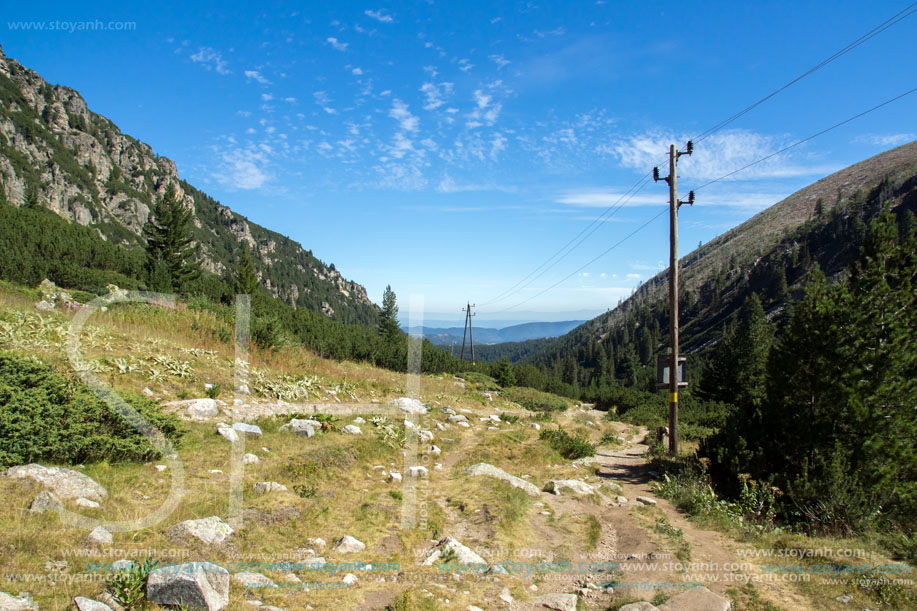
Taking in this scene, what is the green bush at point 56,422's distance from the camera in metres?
5.28

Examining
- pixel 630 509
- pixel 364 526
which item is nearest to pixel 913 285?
pixel 630 509

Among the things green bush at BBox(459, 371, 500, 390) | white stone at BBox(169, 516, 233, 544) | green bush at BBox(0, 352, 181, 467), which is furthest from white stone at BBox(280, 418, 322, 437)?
green bush at BBox(459, 371, 500, 390)

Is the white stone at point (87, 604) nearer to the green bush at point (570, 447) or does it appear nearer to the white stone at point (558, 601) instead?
the white stone at point (558, 601)

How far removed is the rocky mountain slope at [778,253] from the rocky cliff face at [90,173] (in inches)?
4916

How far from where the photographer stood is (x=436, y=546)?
6406 millimetres

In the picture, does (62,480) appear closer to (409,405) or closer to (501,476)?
(501,476)

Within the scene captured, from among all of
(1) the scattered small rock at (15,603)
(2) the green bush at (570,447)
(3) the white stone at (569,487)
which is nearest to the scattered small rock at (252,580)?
(1) the scattered small rock at (15,603)

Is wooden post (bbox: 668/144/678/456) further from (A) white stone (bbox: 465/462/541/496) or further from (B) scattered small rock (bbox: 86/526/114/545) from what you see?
(B) scattered small rock (bbox: 86/526/114/545)

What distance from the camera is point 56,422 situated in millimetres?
5684

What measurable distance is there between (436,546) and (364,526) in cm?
109

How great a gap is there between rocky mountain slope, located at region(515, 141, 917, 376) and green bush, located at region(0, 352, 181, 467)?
10760 centimetres

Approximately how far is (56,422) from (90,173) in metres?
178

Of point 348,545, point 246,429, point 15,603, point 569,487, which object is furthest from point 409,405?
point 15,603

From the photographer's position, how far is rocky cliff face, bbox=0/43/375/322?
11575 centimetres
